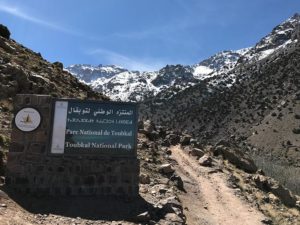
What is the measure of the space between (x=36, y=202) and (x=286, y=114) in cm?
9828

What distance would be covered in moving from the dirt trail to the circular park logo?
6.66 metres

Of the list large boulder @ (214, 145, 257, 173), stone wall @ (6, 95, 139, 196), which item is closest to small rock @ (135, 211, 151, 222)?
stone wall @ (6, 95, 139, 196)

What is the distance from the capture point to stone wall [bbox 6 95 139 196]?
14508mm

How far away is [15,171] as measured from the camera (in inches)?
569

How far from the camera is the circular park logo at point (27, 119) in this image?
14.8 m

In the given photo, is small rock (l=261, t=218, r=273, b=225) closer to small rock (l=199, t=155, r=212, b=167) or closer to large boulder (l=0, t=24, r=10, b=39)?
small rock (l=199, t=155, r=212, b=167)

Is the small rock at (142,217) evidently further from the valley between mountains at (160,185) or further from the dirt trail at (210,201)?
the dirt trail at (210,201)

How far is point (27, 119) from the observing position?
1481 centimetres

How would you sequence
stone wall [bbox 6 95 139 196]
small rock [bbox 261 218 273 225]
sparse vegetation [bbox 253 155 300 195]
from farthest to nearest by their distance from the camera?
sparse vegetation [bbox 253 155 300 195] → small rock [bbox 261 218 273 225] → stone wall [bbox 6 95 139 196]

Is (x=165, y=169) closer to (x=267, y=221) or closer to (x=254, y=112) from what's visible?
(x=267, y=221)

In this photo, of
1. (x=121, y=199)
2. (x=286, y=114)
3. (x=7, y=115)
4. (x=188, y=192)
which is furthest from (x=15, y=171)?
(x=286, y=114)

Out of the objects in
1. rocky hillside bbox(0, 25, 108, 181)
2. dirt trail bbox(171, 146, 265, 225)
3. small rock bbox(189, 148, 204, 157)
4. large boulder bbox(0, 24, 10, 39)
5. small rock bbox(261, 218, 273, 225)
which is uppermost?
large boulder bbox(0, 24, 10, 39)

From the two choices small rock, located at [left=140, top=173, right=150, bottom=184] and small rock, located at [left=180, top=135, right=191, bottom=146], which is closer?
small rock, located at [left=140, top=173, right=150, bottom=184]

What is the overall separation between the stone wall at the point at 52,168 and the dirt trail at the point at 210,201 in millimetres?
3687
